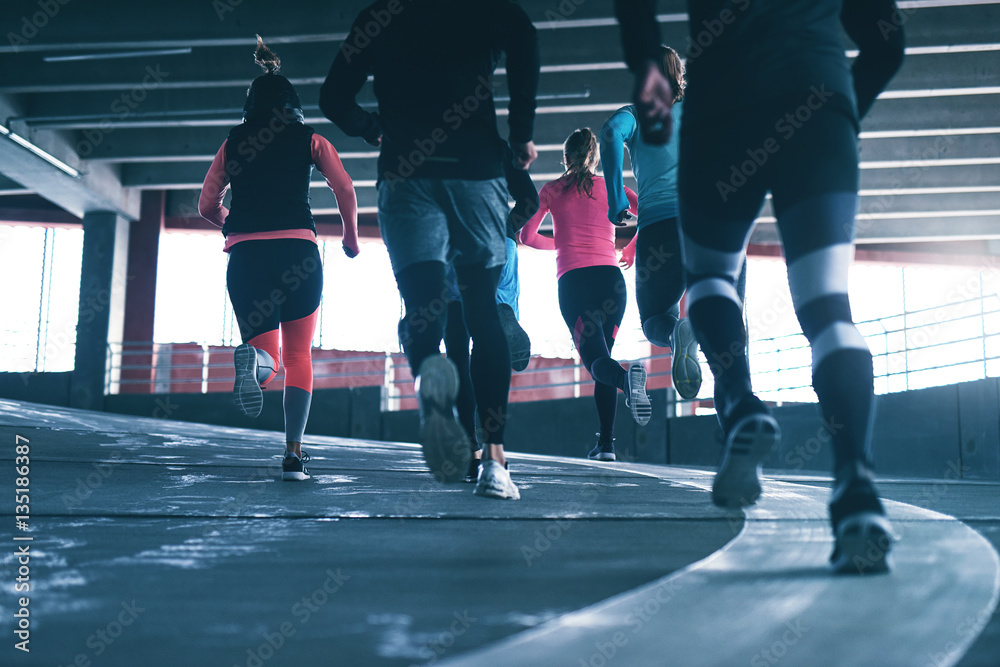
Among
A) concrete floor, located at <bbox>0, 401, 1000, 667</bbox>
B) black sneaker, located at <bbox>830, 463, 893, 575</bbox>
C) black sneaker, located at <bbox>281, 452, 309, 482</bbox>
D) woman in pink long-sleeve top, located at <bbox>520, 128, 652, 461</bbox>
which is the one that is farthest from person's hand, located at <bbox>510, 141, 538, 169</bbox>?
black sneaker, located at <bbox>830, 463, 893, 575</bbox>

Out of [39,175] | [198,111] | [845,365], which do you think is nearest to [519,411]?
[198,111]

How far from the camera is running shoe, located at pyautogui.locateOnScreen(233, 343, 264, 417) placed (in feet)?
10.6

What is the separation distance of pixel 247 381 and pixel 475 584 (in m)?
2.13

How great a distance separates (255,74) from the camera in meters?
9.83

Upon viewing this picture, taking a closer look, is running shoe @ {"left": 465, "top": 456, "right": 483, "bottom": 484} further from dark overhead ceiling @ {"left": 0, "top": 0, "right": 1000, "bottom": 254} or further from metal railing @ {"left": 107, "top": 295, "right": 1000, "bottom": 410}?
dark overhead ceiling @ {"left": 0, "top": 0, "right": 1000, "bottom": 254}

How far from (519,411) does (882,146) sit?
685 centimetres

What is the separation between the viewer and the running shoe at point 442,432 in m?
2.12

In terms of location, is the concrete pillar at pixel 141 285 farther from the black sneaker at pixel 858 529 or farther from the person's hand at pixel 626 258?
the black sneaker at pixel 858 529

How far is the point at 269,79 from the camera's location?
3412 millimetres

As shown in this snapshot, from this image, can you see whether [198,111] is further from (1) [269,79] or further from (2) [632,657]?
(2) [632,657]

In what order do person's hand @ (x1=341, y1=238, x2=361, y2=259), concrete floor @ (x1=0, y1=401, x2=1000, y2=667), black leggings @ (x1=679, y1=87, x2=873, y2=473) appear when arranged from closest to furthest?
concrete floor @ (x1=0, y1=401, x2=1000, y2=667), black leggings @ (x1=679, y1=87, x2=873, y2=473), person's hand @ (x1=341, y1=238, x2=361, y2=259)

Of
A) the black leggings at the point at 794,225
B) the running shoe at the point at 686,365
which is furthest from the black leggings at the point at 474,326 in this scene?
the running shoe at the point at 686,365

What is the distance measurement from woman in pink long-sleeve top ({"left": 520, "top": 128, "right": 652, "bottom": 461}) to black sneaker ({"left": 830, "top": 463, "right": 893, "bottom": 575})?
2.94 m

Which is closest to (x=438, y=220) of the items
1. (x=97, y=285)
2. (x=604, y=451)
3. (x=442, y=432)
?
(x=442, y=432)
